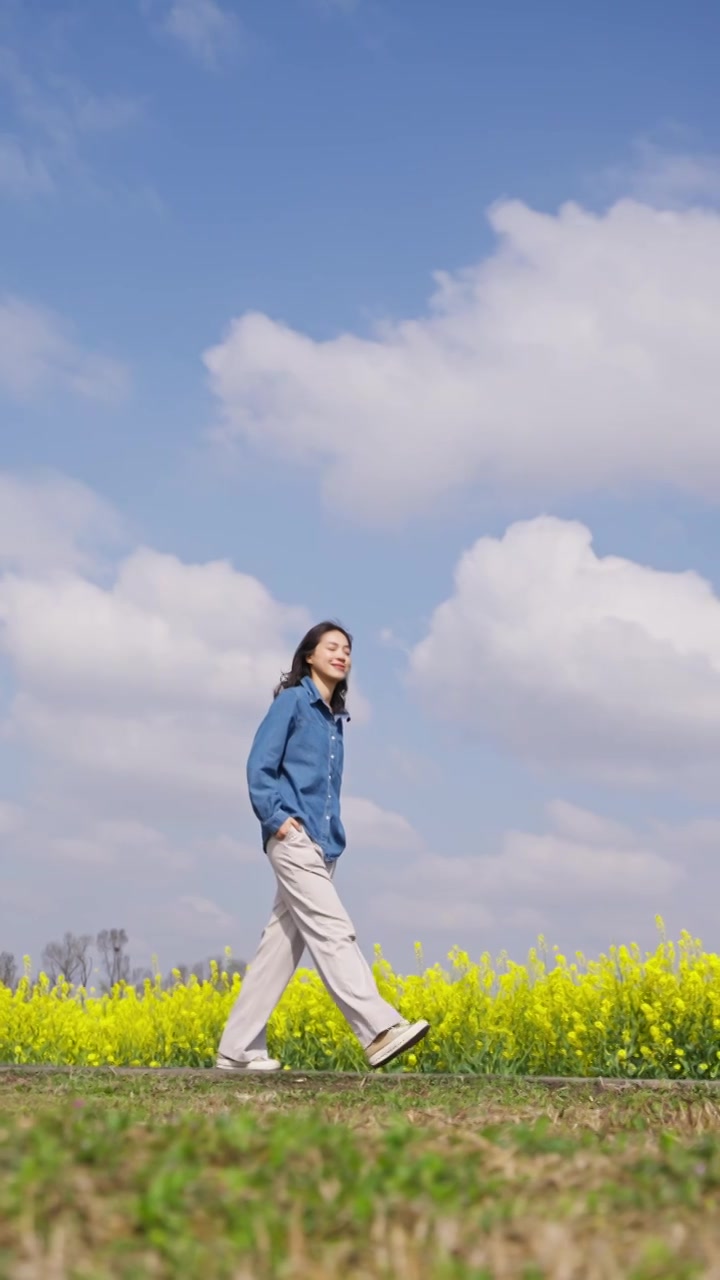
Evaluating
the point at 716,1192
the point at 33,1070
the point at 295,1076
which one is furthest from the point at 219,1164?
the point at 33,1070

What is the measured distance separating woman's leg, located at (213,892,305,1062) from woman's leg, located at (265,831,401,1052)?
196mm

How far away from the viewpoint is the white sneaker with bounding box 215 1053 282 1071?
312 inches

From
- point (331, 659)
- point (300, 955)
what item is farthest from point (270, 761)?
point (300, 955)

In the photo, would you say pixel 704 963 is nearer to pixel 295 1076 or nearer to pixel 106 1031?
pixel 295 1076

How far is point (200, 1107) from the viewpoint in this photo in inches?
235

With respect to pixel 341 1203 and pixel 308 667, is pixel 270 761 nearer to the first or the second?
pixel 308 667

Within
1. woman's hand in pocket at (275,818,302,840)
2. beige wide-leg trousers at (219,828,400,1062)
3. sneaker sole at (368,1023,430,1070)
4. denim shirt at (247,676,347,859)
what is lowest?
sneaker sole at (368,1023,430,1070)

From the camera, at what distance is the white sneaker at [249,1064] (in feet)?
26.0

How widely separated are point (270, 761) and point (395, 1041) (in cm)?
170

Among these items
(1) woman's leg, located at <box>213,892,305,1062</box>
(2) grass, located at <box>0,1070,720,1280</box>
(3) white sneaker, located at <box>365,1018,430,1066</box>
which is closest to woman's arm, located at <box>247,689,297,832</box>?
(1) woman's leg, located at <box>213,892,305,1062</box>

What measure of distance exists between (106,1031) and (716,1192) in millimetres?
7753

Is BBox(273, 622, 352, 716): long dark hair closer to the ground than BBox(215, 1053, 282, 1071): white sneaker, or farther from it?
farther from it

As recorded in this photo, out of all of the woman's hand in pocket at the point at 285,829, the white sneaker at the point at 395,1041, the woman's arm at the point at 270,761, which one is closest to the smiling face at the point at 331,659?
the woman's arm at the point at 270,761

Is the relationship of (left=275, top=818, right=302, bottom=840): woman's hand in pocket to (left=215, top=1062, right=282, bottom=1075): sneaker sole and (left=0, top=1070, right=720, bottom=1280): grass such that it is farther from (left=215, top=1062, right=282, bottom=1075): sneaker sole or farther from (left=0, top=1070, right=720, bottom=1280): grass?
(left=0, top=1070, right=720, bottom=1280): grass
